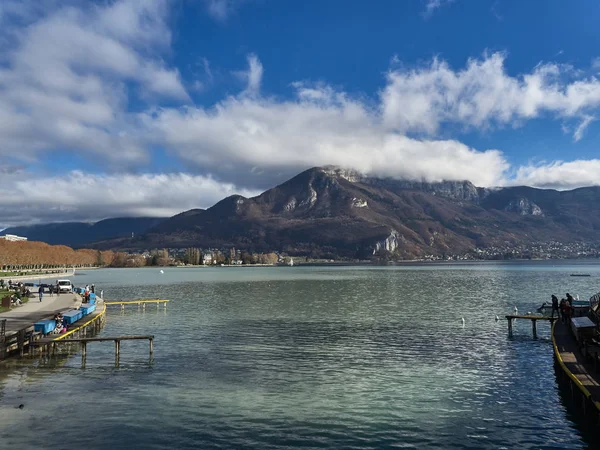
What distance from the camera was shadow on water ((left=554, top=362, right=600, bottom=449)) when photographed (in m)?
21.3

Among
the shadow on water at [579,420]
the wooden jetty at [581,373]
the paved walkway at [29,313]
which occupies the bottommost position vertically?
the shadow on water at [579,420]

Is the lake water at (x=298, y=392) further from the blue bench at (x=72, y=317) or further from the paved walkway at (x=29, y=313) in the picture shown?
the paved walkway at (x=29, y=313)

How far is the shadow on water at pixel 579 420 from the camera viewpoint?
21.3 meters

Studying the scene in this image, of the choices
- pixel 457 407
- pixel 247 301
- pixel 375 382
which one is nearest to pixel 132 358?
pixel 375 382

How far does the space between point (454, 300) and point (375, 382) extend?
6312 cm

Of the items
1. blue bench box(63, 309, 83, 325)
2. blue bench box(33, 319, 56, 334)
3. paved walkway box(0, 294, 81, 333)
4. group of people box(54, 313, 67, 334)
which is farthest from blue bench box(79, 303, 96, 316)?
blue bench box(33, 319, 56, 334)

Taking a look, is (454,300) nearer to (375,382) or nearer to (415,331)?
(415,331)

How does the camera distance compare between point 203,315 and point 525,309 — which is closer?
point 203,315

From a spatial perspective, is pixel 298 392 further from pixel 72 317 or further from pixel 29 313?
pixel 29 313

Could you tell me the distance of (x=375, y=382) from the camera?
100ft

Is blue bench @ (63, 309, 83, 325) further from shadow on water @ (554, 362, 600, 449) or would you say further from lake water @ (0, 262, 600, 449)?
shadow on water @ (554, 362, 600, 449)

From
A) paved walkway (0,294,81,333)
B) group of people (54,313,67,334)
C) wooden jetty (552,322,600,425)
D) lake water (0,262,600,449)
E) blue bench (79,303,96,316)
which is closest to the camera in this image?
lake water (0,262,600,449)

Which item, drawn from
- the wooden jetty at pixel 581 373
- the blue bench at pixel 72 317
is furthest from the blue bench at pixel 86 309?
the wooden jetty at pixel 581 373

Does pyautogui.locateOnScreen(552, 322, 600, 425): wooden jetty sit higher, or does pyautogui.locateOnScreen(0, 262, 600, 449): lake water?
pyautogui.locateOnScreen(552, 322, 600, 425): wooden jetty
